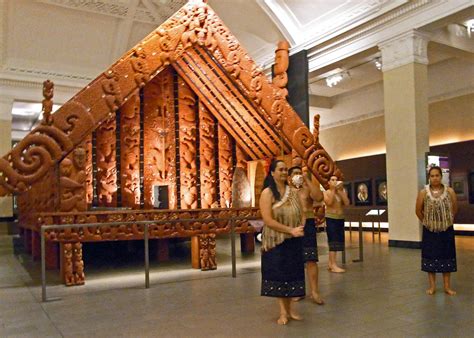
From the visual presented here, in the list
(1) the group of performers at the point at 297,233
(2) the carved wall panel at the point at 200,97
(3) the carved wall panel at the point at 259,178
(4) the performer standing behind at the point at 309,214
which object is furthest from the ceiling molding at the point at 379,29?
(4) the performer standing behind at the point at 309,214

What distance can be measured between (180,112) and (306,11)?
4.49m

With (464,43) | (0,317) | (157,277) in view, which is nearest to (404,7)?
(464,43)

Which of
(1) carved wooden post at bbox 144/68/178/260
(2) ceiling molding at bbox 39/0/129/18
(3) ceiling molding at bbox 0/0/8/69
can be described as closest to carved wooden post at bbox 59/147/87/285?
(1) carved wooden post at bbox 144/68/178/260

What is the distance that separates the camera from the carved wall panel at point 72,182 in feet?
19.6

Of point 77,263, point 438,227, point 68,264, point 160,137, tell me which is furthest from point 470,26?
point 68,264

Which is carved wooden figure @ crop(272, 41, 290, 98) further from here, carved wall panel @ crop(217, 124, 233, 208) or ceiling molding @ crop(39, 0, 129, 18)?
ceiling molding @ crop(39, 0, 129, 18)

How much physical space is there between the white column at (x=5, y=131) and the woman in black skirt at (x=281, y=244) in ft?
38.9

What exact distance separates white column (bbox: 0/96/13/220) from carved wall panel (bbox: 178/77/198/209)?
7404mm

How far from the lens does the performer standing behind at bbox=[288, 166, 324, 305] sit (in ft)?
14.5

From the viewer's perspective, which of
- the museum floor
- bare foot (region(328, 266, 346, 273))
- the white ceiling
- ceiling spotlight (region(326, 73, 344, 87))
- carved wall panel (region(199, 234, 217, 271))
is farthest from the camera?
ceiling spotlight (region(326, 73, 344, 87))

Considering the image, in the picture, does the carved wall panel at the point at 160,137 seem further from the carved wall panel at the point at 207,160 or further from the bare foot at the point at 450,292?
the bare foot at the point at 450,292

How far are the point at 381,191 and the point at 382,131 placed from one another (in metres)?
2.07

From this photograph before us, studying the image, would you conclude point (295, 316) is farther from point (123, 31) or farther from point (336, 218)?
point (123, 31)

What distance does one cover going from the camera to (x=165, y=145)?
8.29 metres
